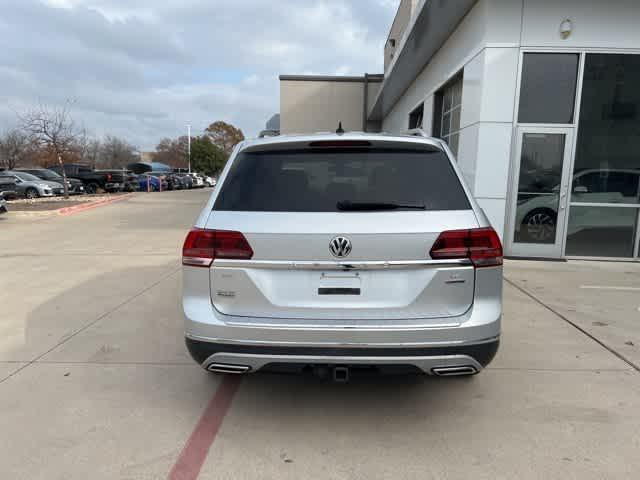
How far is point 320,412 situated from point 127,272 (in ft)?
17.4

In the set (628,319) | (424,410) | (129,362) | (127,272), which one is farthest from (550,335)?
(127,272)

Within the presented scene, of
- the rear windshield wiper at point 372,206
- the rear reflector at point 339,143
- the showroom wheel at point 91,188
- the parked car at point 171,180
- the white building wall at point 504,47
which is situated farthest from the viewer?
the parked car at point 171,180

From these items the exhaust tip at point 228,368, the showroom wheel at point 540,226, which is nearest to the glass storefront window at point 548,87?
the showroom wheel at point 540,226

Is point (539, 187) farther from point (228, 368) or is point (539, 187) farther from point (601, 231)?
point (228, 368)

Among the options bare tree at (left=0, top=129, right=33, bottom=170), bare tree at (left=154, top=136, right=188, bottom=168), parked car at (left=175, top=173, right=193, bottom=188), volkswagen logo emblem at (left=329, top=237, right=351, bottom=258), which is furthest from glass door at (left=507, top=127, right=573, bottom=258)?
bare tree at (left=154, top=136, right=188, bottom=168)

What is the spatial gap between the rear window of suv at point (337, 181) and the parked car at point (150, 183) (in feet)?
112

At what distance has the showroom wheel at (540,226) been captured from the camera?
334 inches

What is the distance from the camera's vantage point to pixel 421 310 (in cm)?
256

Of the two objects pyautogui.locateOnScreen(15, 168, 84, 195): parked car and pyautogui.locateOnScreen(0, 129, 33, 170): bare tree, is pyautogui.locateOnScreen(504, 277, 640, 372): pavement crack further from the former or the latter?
pyautogui.locateOnScreen(0, 129, 33, 170): bare tree

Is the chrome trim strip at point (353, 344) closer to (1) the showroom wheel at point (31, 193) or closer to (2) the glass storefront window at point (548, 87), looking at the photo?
(2) the glass storefront window at point (548, 87)

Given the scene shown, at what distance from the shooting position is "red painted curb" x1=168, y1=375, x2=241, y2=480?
99.7 inches

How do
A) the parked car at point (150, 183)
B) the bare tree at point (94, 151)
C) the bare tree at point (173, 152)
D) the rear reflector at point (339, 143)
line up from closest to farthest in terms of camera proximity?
the rear reflector at point (339, 143) → the parked car at point (150, 183) → the bare tree at point (94, 151) → the bare tree at point (173, 152)

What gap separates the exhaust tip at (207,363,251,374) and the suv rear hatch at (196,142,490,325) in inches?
11.6

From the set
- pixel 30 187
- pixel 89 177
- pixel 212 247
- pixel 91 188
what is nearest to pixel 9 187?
pixel 30 187
